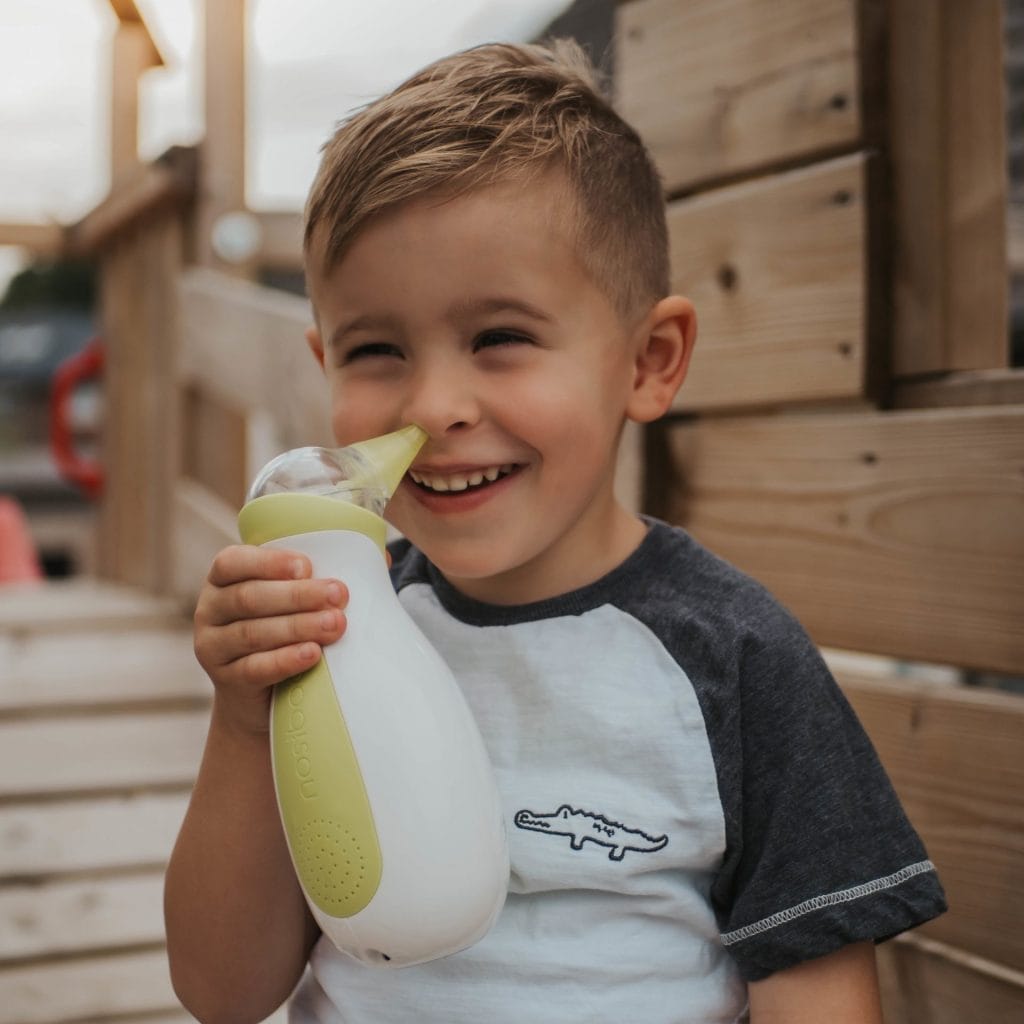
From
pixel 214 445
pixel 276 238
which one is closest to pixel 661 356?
pixel 276 238

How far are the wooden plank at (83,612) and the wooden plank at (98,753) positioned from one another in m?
0.32

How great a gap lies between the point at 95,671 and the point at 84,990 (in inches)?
33.0

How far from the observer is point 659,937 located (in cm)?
101

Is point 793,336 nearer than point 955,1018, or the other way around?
point 955,1018

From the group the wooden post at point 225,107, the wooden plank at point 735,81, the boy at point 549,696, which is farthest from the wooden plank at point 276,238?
the boy at point 549,696

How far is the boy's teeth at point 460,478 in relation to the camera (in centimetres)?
101

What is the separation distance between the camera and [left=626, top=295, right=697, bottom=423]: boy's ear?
111cm

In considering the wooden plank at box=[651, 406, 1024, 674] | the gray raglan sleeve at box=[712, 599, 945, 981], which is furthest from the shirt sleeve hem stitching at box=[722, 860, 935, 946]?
the wooden plank at box=[651, 406, 1024, 674]

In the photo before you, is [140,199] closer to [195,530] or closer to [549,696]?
[195,530]

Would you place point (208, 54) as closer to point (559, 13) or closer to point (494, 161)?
point (559, 13)

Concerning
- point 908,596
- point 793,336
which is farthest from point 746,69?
point 908,596

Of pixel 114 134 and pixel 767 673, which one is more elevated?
pixel 114 134

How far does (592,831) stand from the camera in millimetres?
994

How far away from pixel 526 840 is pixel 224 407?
2.31 m
